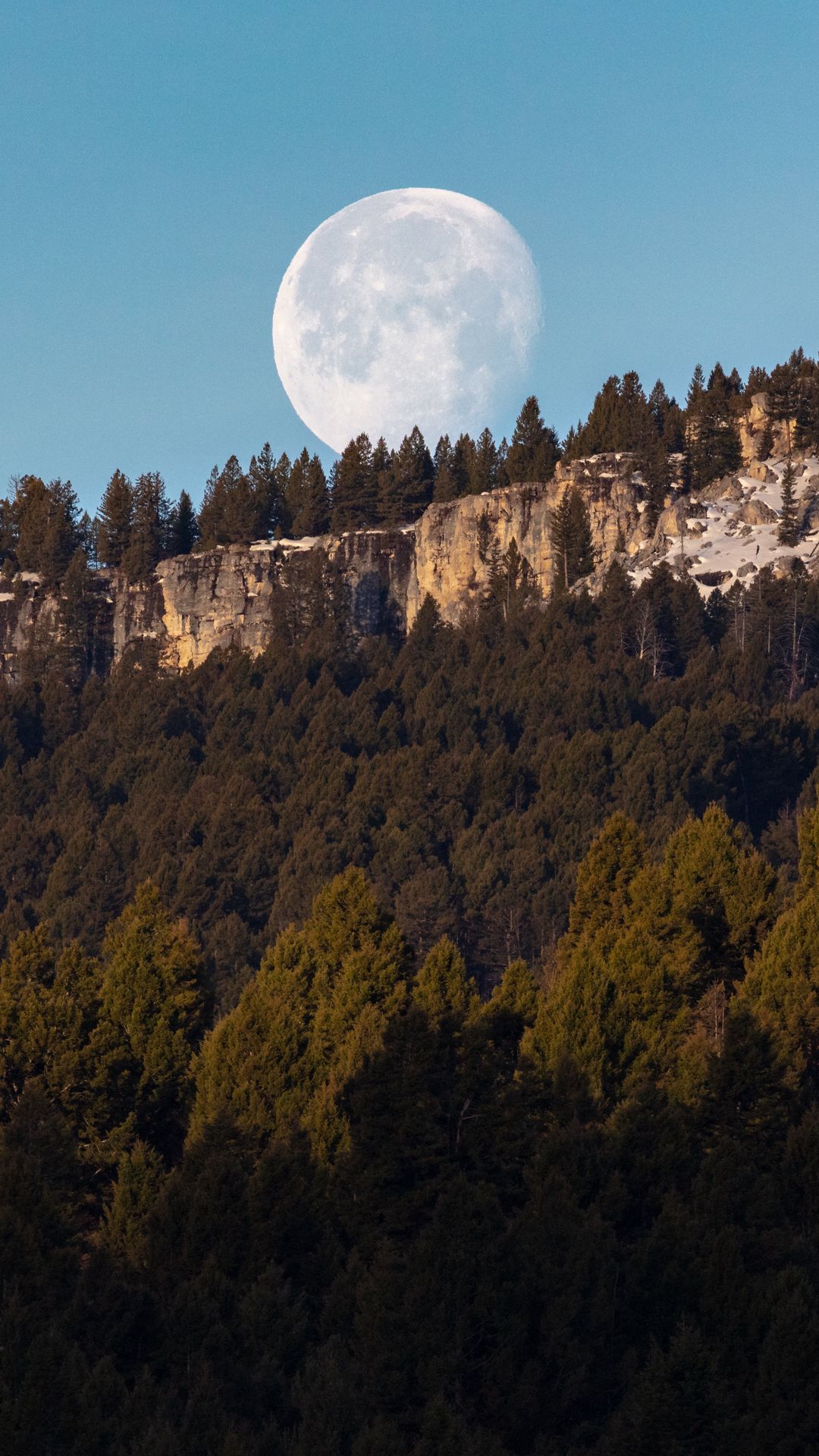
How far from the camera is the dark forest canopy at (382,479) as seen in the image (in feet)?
476

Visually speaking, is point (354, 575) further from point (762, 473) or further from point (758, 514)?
point (762, 473)

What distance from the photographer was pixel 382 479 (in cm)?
15600

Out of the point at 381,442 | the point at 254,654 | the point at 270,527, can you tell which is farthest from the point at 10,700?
the point at 381,442

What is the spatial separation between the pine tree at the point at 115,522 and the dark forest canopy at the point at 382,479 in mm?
122

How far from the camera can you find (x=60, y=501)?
165750 millimetres

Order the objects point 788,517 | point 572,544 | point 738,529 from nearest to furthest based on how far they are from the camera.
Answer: point 788,517, point 738,529, point 572,544

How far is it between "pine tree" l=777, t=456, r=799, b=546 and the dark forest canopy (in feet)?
23.0

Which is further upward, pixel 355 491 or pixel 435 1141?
pixel 355 491

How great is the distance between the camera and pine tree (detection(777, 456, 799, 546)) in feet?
444

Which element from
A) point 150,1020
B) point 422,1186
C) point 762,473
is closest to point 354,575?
point 762,473

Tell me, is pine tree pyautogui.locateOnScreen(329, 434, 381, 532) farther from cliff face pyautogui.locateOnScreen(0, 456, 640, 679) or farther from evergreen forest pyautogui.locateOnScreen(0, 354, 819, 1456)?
evergreen forest pyautogui.locateOnScreen(0, 354, 819, 1456)

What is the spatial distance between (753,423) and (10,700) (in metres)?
57.7

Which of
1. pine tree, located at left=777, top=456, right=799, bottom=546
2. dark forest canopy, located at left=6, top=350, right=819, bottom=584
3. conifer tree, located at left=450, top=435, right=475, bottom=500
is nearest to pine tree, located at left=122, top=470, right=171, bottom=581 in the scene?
dark forest canopy, located at left=6, top=350, right=819, bottom=584

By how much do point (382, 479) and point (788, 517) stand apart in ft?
115
